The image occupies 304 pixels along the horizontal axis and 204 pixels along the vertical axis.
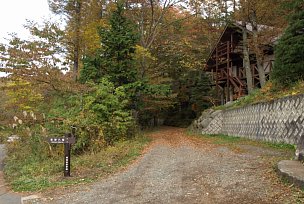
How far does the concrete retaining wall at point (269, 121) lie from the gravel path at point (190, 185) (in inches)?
86.0

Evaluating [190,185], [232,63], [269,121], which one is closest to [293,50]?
[269,121]

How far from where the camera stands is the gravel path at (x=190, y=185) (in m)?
5.02

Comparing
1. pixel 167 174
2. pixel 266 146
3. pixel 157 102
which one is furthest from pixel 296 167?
pixel 157 102

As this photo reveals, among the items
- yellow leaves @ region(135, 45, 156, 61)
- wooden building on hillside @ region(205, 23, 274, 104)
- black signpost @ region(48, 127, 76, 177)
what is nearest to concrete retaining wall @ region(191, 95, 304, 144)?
wooden building on hillside @ region(205, 23, 274, 104)

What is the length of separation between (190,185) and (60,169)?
4.23 metres

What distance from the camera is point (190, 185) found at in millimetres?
5914

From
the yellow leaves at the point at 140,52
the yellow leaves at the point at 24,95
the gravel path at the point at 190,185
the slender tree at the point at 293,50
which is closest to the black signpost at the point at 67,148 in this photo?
the gravel path at the point at 190,185

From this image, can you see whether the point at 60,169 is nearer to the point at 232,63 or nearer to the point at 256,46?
the point at 256,46

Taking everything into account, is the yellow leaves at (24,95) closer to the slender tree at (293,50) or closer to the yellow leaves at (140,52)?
the yellow leaves at (140,52)

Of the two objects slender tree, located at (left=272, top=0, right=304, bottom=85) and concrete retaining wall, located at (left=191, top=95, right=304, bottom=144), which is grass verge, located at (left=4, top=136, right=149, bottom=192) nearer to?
concrete retaining wall, located at (left=191, top=95, right=304, bottom=144)

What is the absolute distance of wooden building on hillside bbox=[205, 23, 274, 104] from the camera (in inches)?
871

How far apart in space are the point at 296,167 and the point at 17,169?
8529mm

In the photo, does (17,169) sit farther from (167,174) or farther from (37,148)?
(167,174)

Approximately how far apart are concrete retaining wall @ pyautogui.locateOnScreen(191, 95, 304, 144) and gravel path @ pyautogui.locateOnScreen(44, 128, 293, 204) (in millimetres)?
2185
